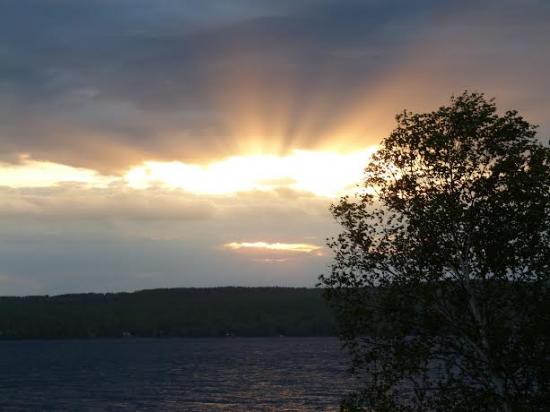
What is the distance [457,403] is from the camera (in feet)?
94.0

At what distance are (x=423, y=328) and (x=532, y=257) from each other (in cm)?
511

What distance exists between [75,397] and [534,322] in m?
153

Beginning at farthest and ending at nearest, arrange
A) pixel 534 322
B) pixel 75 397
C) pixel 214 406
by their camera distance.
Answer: pixel 75 397
pixel 214 406
pixel 534 322

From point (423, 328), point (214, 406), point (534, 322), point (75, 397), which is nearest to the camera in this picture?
point (534, 322)

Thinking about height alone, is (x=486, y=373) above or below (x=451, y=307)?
below

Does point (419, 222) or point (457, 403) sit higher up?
point (419, 222)

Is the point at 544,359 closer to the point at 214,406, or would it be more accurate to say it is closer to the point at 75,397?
the point at 214,406

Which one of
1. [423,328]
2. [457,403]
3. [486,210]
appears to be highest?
[486,210]

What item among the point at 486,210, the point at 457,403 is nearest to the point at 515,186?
the point at 486,210

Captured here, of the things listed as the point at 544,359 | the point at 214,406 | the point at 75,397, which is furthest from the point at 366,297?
the point at 75,397

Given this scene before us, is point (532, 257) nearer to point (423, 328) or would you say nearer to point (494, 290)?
point (494, 290)

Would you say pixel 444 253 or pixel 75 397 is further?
pixel 75 397

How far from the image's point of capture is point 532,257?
28391mm

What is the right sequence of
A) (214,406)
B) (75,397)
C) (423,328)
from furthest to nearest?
(75,397), (214,406), (423,328)
